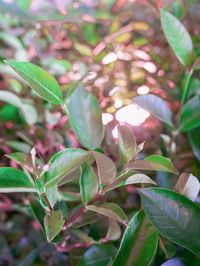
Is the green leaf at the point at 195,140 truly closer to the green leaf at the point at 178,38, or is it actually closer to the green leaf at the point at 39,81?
the green leaf at the point at 178,38

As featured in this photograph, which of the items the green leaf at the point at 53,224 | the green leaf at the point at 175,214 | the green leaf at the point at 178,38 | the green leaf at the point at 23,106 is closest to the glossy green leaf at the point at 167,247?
the green leaf at the point at 175,214

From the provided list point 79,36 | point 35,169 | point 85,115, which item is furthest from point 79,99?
point 79,36

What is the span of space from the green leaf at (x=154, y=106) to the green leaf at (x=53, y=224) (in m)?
0.19

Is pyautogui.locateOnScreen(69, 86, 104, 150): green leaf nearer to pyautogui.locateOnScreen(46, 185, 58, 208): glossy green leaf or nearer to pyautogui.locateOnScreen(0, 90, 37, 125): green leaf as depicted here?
pyautogui.locateOnScreen(46, 185, 58, 208): glossy green leaf

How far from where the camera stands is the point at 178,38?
1.45 feet

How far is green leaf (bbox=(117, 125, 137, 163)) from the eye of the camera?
348mm

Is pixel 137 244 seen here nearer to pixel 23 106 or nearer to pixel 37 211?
pixel 37 211

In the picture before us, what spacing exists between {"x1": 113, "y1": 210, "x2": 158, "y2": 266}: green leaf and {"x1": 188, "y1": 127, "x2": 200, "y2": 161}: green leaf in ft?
0.60

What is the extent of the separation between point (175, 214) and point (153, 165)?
0.21 feet

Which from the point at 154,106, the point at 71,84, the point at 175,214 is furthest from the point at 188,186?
the point at 71,84

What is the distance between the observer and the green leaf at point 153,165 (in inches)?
13.4

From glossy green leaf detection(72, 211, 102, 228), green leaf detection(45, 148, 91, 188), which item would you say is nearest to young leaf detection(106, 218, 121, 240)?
glossy green leaf detection(72, 211, 102, 228)

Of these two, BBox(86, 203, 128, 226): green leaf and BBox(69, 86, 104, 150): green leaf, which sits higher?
BBox(69, 86, 104, 150): green leaf

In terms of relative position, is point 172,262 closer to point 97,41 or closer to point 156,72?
point 156,72
